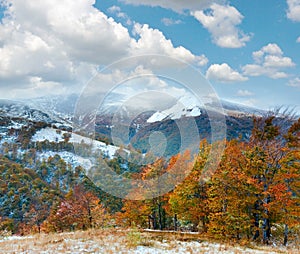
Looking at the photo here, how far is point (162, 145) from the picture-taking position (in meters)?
29.8

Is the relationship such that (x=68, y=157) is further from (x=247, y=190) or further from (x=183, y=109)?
(x=183, y=109)

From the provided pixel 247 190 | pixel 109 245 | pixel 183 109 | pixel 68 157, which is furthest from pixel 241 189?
pixel 68 157

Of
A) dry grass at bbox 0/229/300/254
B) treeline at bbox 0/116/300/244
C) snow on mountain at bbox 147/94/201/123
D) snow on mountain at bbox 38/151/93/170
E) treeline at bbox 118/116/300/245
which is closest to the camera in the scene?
dry grass at bbox 0/229/300/254

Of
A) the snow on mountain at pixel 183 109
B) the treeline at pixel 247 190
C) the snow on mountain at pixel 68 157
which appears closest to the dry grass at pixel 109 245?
the treeline at pixel 247 190

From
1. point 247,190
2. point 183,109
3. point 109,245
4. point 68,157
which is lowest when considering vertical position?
point 68,157

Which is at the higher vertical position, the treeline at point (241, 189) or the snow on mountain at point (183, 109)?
the snow on mountain at point (183, 109)

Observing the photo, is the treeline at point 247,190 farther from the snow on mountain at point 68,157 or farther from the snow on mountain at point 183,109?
the snow on mountain at point 68,157

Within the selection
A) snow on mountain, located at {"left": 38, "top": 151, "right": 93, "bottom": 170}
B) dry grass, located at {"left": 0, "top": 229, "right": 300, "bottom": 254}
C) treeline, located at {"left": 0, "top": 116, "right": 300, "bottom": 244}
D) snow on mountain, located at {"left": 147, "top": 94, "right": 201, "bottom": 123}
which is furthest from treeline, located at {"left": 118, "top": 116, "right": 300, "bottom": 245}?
snow on mountain, located at {"left": 38, "top": 151, "right": 93, "bottom": 170}

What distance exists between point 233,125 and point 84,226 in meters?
148

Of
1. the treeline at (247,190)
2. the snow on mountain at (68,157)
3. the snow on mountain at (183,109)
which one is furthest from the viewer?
the snow on mountain at (68,157)

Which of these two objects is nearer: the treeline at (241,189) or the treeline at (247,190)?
the treeline at (247,190)

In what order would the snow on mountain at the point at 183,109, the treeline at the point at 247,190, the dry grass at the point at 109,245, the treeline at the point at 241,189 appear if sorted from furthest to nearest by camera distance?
1. the treeline at the point at 241,189
2. the treeline at the point at 247,190
3. the snow on mountain at the point at 183,109
4. the dry grass at the point at 109,245

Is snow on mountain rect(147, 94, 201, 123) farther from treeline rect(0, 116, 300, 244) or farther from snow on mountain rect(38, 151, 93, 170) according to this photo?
A: snow on mountain rect(38, 151, 93, 170)

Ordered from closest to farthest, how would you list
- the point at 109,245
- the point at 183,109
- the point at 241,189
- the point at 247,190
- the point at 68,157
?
the point at 109,245
the point at 183,109
the point at 247,190
the point at 241,189
the point at 68,157
